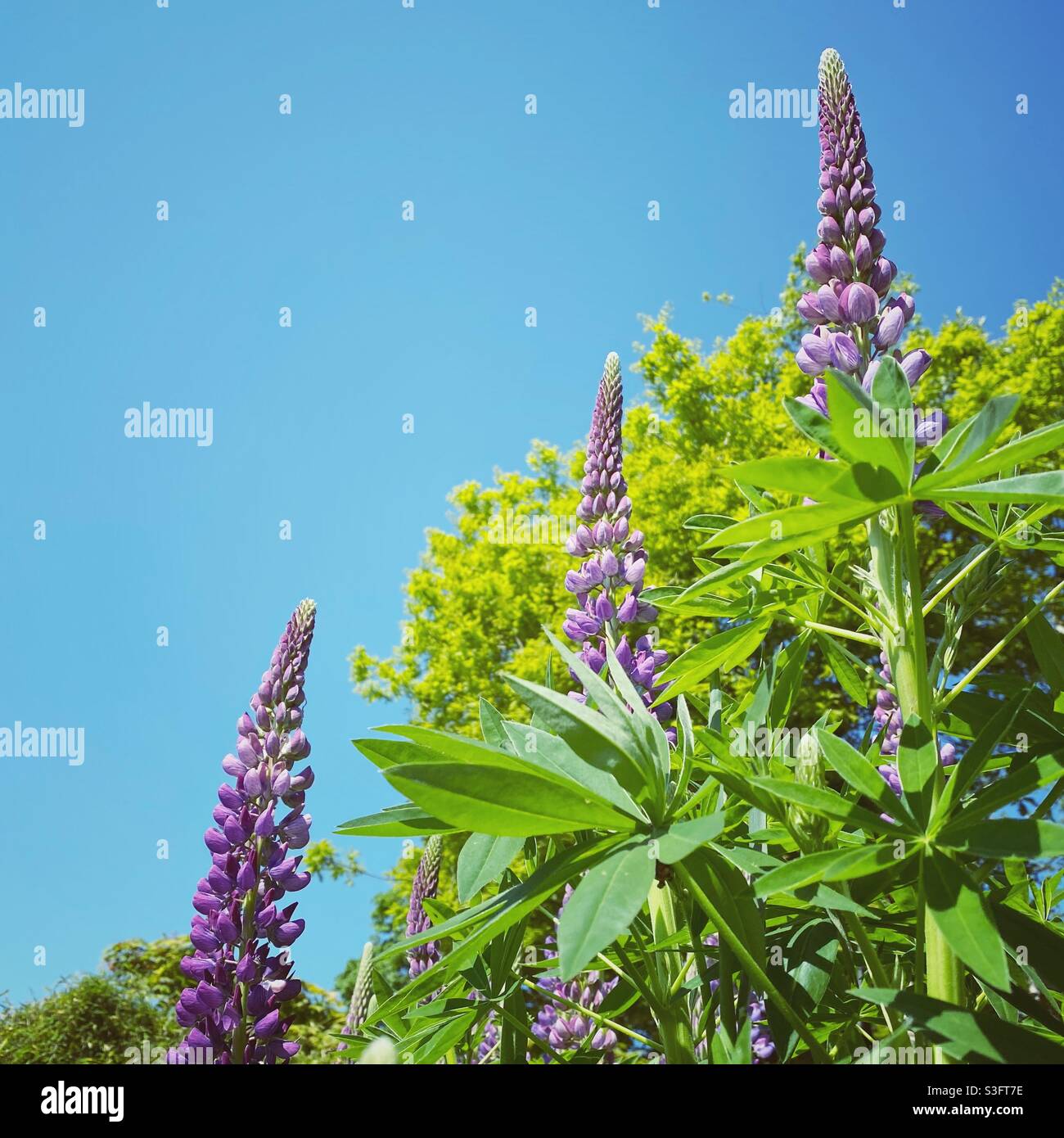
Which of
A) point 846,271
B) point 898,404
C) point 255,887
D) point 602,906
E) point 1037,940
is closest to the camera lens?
point 602,906

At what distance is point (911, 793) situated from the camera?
95cm

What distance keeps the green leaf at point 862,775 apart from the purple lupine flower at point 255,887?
175cm

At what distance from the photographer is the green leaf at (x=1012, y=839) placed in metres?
0.81

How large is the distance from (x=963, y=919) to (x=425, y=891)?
2803 millimetres

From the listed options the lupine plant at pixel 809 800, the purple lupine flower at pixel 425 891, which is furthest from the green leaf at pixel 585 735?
the purple lupine flower at pixel 425 891

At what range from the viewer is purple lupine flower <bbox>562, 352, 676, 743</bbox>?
300 cm

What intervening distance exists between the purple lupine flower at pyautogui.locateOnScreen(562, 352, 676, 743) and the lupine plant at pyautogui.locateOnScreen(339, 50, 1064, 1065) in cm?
134

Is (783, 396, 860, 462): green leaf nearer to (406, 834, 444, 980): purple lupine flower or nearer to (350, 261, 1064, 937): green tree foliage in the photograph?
(406, 834, 444, 980): purple lupine flower

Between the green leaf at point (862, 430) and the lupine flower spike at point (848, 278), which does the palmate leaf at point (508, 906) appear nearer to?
the green leaf at point (862, 430)

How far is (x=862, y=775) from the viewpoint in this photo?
0.97m

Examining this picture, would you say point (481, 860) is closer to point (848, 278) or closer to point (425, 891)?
point (848, 278)

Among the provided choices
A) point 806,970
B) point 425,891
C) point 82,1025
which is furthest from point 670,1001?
point 82,1025
